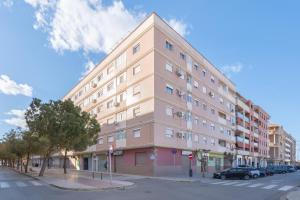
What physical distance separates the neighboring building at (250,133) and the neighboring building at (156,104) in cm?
1324

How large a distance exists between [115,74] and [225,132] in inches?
926

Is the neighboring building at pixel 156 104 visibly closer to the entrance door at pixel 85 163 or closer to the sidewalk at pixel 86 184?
the entrance door at pixel 85 163

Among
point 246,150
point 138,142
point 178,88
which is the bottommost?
point 246,150

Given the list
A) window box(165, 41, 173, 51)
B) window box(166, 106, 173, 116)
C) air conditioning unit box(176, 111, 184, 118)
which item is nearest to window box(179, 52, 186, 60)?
window box(165, 41, 173, 51)

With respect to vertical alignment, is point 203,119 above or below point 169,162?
above

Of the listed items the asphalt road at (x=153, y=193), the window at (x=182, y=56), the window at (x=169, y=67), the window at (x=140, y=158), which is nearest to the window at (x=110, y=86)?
the window at (x=169, y=67)

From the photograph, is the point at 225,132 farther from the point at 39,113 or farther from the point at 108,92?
the point at 39,113

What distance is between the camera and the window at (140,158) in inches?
1357

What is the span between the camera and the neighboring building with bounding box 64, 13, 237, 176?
113 ft

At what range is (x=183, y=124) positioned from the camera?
38.8 m

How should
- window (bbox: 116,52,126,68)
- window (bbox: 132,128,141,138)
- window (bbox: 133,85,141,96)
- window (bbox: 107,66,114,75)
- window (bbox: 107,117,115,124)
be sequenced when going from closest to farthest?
1. window (bbox: 132,128,141,138)
2. window (bbox: 133,85,141,96)
3. window (bbox: 116,52,126,68)
4. window (bbox: 107,117,115,124)
5. window (bbox: 107,66,114,75)

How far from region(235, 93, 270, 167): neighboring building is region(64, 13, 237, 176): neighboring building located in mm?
13243

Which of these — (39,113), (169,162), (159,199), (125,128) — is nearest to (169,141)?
(169,162)

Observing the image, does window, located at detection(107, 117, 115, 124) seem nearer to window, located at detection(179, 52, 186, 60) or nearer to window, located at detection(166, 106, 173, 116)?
Result: window, located at detection(166, 106, 173, 116)
